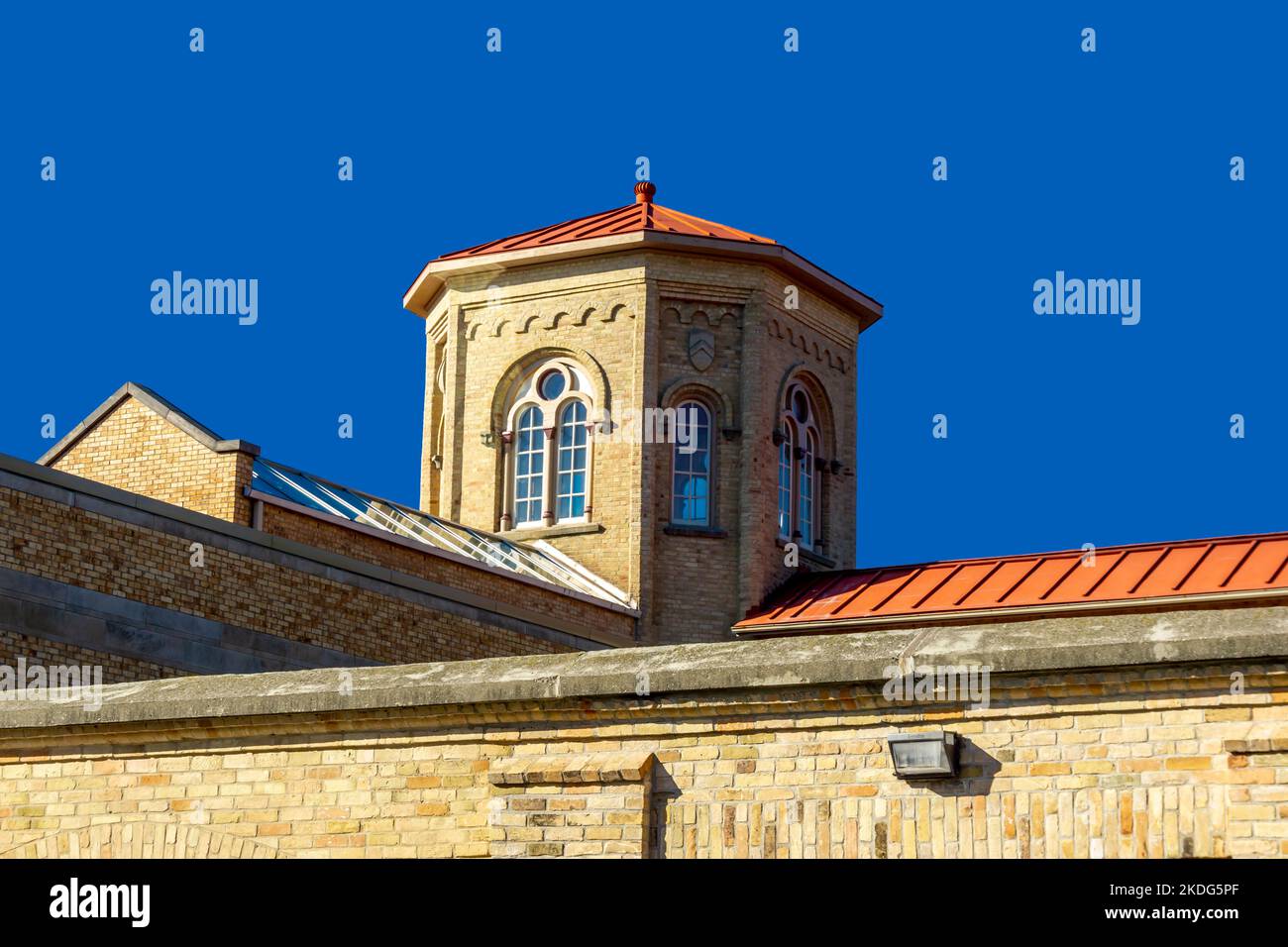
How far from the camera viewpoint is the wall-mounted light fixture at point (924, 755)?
883cm

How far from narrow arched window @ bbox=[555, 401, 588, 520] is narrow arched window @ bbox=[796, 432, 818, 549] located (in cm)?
366

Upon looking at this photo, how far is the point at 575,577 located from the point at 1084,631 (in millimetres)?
20460

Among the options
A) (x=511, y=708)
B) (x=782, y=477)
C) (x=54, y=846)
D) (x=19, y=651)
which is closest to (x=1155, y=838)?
(x=511, y=708)

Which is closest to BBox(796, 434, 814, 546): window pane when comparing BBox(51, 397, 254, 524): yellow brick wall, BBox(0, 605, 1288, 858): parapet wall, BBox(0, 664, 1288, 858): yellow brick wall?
BBox(51, 397, 254, 524): yellow brick wall

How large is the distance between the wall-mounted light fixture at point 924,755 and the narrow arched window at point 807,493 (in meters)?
22.4

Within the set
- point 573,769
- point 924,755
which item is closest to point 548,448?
point 573,769

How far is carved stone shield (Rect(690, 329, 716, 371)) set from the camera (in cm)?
3050

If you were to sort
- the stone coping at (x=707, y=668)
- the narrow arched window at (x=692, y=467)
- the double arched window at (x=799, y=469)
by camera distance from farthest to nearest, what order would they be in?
the double arched window at (x=799, y=469) → the narrow arched window at (x=692, y=467) → the stone coping at (x=707, y=668)

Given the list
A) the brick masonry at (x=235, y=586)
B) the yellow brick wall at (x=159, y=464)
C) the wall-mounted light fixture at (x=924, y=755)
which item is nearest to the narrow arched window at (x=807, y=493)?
the brick masonry at (x=235, y=586)

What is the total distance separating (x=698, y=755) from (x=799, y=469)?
73.7 ft

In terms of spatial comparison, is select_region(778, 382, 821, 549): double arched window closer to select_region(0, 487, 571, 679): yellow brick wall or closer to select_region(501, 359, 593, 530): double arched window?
select_region(501, 359, 593, 530): double arched window
